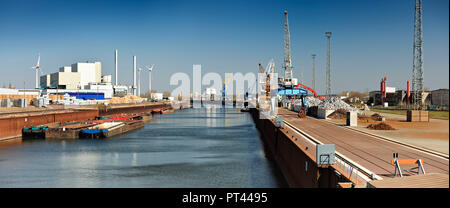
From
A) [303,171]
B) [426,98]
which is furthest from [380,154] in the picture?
[426,98]

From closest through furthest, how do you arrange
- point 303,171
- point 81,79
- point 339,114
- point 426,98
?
point 303,171, point 339,114, point 426,98, point 81,79

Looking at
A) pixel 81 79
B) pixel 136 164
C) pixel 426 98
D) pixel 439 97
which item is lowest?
pixel 136 164

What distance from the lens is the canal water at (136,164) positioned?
26.8 meters

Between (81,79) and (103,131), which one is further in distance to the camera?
(81,79)

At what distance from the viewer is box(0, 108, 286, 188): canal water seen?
88.0 ft

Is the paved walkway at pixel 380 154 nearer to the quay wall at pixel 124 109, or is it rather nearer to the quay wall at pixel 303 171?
the quay wall at pixel 303 171

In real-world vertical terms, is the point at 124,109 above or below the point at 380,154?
above

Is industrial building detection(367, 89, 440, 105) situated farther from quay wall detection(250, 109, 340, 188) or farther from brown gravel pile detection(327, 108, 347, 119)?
quay wall detection(250, 109, 340, 188)

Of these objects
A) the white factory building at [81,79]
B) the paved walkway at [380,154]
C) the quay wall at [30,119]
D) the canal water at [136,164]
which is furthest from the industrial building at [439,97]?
the white factory building at [81,79]

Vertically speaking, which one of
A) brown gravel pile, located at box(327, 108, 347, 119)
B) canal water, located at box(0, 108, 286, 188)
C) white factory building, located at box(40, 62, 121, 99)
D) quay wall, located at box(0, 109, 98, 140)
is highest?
white factory building, located at box(40, 62, 121, 99)

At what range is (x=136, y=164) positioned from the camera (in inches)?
1320

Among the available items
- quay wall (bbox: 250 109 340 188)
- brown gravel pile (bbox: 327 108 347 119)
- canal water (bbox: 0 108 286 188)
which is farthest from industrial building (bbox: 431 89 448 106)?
quay wall (bbox: 250 109 340 188)

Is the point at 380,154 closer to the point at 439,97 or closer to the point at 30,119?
the point at 30,119

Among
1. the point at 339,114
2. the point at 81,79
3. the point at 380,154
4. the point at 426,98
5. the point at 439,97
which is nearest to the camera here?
the point at 380,154
